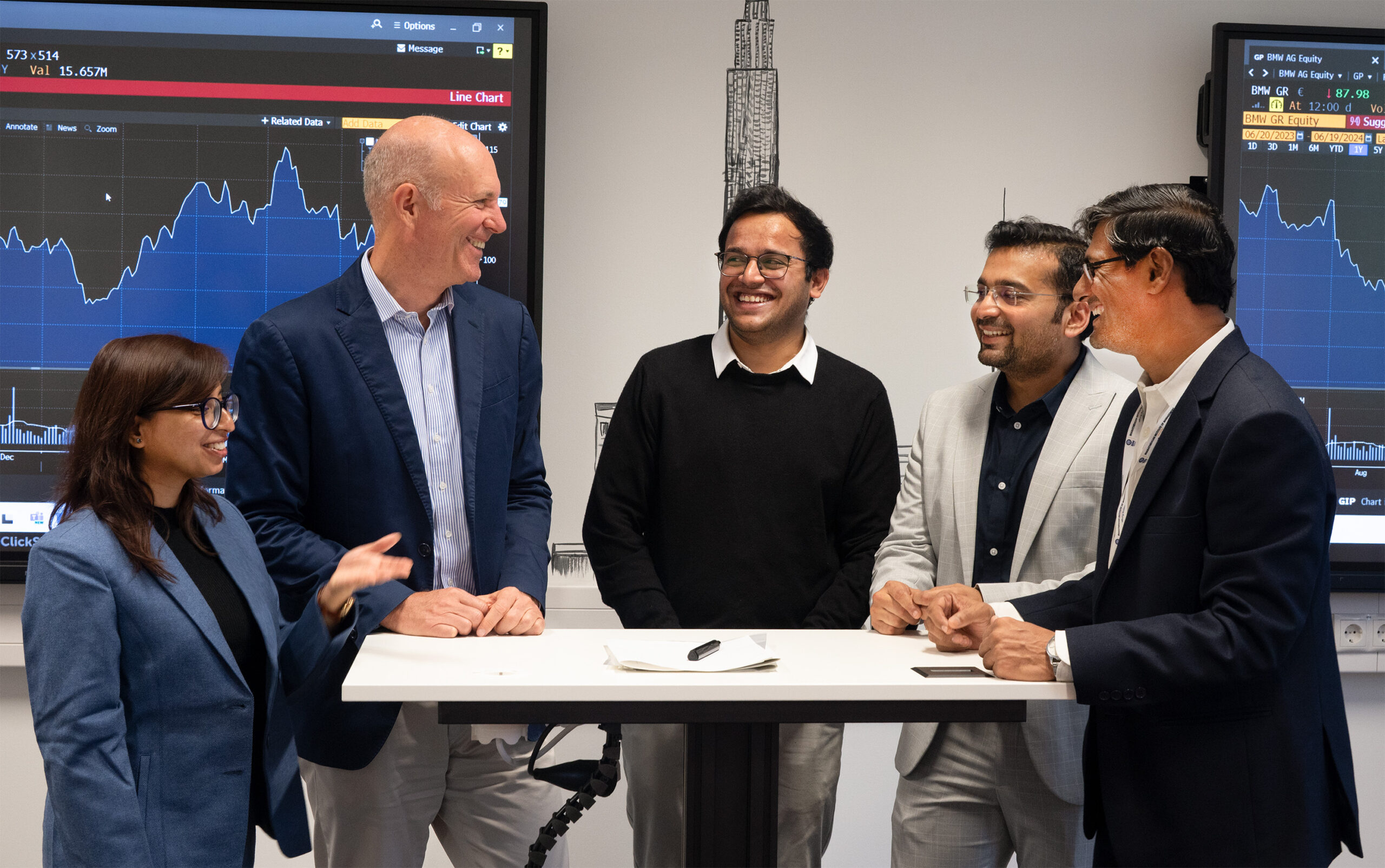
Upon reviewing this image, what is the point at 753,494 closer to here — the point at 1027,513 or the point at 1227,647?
the point at 1027,513

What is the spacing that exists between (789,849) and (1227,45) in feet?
9.00

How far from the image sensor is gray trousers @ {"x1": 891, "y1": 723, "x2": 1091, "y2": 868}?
231 centimetres

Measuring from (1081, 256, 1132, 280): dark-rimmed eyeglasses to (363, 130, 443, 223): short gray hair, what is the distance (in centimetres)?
137

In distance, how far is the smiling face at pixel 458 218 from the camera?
7.74 feet

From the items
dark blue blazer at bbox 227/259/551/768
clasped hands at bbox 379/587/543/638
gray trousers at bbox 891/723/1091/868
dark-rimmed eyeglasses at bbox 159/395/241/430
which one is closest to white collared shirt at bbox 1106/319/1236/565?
gray trousers at bbox 891/723/1091/868

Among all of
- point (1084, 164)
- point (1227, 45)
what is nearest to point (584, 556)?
point (1084, 164)

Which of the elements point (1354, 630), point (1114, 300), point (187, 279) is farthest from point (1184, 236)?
point (187, 279)

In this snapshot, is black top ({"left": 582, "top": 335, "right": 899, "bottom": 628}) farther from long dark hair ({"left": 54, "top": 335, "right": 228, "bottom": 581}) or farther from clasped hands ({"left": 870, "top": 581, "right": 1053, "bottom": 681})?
long dark hair ({"left": 54, "top": 335, "right": 228, "bottom": 581})

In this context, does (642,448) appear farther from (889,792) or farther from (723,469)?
(889,792)

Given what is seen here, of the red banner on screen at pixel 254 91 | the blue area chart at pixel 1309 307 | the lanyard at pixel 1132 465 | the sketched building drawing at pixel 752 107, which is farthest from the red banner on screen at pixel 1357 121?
the red banner on screen at pixel 254 91

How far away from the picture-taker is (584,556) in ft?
11.2

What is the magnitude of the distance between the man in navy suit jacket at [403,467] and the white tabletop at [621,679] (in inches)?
10.4

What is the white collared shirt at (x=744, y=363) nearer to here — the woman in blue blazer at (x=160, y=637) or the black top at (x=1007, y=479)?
the black top at (x=1007, y=479)

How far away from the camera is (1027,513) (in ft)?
7.84
